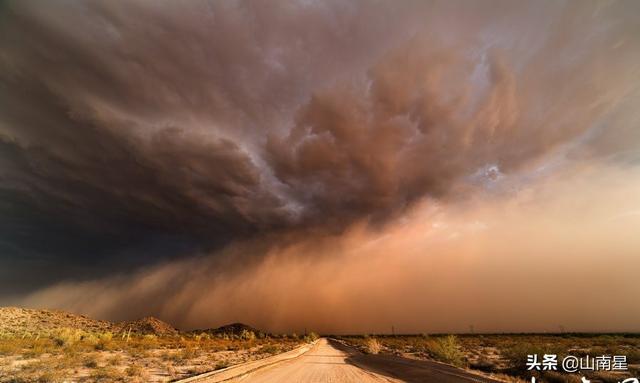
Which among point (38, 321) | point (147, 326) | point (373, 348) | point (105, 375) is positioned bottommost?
point (147, 326)

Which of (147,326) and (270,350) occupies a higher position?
(270,350)

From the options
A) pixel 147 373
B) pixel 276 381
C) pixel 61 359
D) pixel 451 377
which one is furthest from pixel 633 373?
pixel 61 359

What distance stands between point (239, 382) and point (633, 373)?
24410 mm

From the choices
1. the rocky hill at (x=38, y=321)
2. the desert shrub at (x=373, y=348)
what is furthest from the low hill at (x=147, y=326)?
the desert shrub at (x=373, y=348)

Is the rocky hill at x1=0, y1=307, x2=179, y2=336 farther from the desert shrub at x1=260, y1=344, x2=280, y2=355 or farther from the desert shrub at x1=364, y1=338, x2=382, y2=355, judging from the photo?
the desert shrub at x1=364, y1=338, x2=382, y2=355

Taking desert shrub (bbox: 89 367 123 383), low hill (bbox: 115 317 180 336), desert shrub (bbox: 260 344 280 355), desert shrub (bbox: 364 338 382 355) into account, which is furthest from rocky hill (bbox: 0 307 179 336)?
desert shrub (bbox: 364 338 382 355)

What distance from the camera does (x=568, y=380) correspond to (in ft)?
55.4

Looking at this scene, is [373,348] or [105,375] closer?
[105,375]

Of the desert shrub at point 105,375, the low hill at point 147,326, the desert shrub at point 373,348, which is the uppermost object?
the desert shrub at point 105,375

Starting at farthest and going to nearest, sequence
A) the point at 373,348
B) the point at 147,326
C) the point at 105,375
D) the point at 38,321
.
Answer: the point at 147,326, the point at 38,321, the point at 373,348, the point at 105,375

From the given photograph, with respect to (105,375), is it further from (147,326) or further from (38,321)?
(147,326)

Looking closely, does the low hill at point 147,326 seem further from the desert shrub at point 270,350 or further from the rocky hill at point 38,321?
the desert shrub at point 270,350

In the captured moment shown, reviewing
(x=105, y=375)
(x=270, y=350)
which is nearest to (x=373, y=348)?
(x=270, y=350)

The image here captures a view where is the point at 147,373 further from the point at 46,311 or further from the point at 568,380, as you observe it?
the point at 46,311
